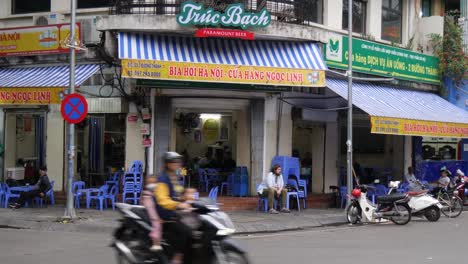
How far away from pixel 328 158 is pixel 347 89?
2.92m

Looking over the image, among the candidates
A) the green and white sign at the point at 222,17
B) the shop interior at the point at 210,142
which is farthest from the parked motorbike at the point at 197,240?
the shop interior at the point at 210,142

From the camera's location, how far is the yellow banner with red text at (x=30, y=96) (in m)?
15.3

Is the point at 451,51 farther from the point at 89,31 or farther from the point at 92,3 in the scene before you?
the point at 89,31

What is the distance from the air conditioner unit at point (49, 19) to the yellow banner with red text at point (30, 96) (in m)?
3.04

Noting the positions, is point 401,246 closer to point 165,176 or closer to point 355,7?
point 165,176

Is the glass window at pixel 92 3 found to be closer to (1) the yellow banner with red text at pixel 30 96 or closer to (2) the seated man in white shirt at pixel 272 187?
(1) the yellow banner with red text at pixel 30 96

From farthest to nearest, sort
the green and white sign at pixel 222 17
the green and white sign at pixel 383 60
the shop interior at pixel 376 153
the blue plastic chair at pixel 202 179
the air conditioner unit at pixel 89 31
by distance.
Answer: the shop interior at pixel 376 153, the green and white sign at pixel 383 60, the blue plastic chair at pixel 202 179, the air conditioner unit at pixel 89 31, the green and white sign at pixel 222 17

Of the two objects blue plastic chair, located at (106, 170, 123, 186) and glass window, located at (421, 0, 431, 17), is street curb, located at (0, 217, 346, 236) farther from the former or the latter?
glass window, located at (421, 0, 431, 17)

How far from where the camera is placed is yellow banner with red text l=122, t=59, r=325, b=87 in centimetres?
1433

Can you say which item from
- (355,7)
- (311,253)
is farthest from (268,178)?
(355,7)

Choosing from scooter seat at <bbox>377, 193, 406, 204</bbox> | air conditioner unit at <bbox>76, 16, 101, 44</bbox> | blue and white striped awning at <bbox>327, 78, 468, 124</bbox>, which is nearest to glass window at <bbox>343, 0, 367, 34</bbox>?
blue and white striped awning at <bbox>327, 78, 468, 124</bbox>

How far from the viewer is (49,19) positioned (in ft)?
58.5

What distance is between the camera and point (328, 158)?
1955 centimetres

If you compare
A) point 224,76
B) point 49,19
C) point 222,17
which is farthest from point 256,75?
point 49,19
